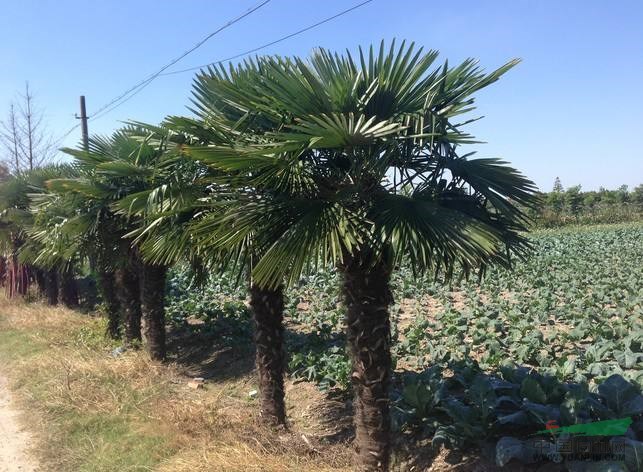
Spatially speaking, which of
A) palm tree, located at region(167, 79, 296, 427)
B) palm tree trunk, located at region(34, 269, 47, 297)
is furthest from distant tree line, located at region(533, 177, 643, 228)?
palm tree, located at region(167, 79, 296, 427)

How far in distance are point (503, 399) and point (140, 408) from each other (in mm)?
4243

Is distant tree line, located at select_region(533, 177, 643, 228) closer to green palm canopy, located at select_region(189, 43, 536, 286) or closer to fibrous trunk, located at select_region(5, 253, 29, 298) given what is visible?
fibrous trunk, located at select_region(5, 253, 29, 298)

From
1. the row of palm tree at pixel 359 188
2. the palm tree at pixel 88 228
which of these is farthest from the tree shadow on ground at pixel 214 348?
the row of palm tree at pixel 359 188

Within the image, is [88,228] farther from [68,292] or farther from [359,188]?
[68,292]

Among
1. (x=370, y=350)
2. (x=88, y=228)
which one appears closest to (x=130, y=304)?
(x=88, y=228)

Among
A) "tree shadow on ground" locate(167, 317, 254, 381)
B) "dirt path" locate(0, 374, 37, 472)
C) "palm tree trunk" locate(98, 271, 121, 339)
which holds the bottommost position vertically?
"dirt path" locate(0, 374, 37, 472)

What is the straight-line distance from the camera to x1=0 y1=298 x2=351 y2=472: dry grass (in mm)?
4879

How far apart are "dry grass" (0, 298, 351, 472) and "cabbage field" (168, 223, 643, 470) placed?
978 mm

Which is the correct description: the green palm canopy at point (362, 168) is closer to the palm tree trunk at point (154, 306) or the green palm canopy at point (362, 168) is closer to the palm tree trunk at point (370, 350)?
the palm tree trunk at point (370, 350)

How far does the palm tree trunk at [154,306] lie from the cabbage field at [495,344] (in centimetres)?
134

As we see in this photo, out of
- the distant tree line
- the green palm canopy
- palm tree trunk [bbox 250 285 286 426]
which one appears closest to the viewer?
the green palm canopy

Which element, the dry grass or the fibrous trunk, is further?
the fibrous trunk

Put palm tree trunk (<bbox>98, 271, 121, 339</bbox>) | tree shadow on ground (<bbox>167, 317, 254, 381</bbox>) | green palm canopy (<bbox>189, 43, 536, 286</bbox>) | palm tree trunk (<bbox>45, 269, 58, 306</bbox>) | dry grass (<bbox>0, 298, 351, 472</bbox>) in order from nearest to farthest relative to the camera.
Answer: green palm canopy (<bbox>189, 43, 536, 286</bbox>) → dry grass (<bbox>0, 298, 351, 472</bbox>) → tree shadow on ground (<bbox>167, 317, 254, 381</bbox>) → palm tree trunk (<bbox>98, 271, 121, 339</bbox>) → palm tree trunk (<bbox>45, 269, 58, 306</bbox>)

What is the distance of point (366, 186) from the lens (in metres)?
Answer: 3.91
